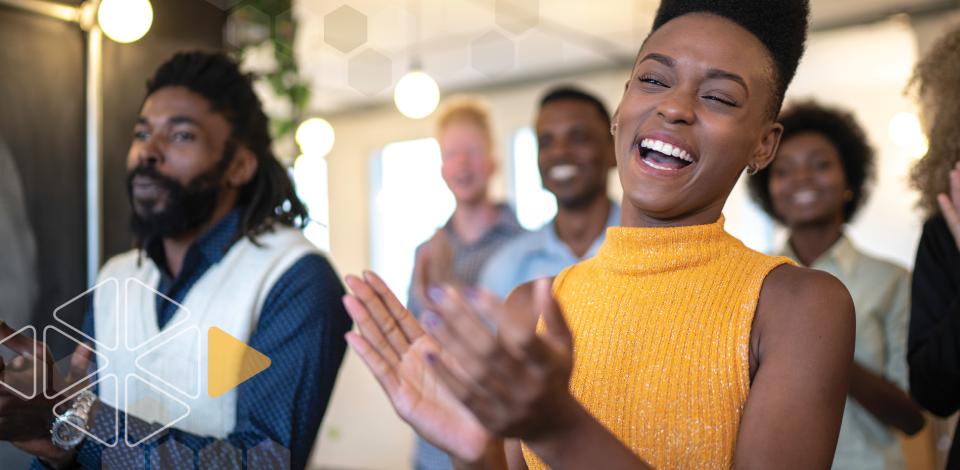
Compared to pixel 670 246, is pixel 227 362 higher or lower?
lower

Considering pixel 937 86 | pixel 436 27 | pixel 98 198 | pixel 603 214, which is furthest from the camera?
pixel 436 27

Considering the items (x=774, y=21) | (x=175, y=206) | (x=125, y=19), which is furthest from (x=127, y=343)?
(x=774, y=21)

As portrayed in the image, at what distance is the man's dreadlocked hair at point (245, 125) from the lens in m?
1.05

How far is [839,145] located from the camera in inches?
88.8

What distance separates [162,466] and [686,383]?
1.86 ft

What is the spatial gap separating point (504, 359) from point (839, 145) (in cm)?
195

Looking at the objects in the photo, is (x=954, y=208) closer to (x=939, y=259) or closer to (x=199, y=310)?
(x=939, y=259)

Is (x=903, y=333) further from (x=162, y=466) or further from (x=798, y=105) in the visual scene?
(x=162, y=466)

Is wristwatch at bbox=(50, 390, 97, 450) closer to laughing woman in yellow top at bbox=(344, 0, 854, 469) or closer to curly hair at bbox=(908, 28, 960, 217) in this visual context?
laughing woman in yellow top at bbox=(344, 0, 854, 469)

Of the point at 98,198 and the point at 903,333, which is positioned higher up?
the point at 98,198

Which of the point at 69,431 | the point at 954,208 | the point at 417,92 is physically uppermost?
the point at 417,92

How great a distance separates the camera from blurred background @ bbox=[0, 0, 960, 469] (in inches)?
35.7

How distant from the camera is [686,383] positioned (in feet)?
2.74

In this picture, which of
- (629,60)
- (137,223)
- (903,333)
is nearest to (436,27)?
(629,60)
